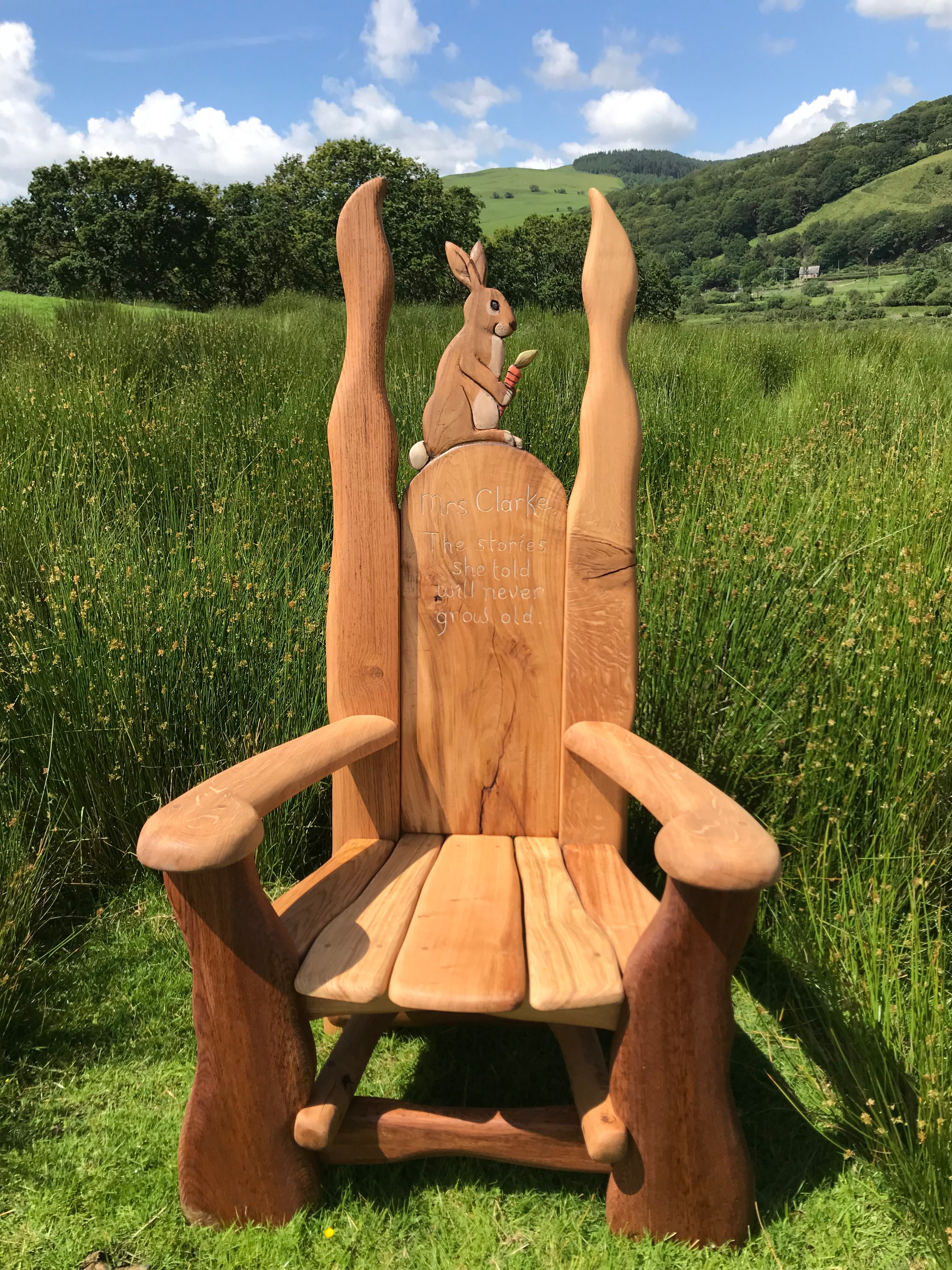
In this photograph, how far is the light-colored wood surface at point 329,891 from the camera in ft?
3.88

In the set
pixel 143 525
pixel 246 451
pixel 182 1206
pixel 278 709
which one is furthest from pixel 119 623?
pixel 246 451

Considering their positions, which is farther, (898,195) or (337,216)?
(898,195)

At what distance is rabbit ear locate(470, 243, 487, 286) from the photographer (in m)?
1.54

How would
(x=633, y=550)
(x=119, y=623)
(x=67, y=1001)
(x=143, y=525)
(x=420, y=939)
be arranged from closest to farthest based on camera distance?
1. (x=420, y=939)
2. (x=633, y=550)
3. (x=67, y=1001)
4. (x=119, y=623)
5. (x=143, y=525)

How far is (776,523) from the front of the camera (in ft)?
7.91

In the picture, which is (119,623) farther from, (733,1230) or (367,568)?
(733,1230)

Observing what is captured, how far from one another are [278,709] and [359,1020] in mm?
1024

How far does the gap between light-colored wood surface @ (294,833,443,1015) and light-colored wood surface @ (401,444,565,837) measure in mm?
216

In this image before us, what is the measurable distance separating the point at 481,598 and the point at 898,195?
47359 mm

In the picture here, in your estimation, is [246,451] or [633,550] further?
[246,451]

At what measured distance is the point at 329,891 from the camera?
51.6 inches

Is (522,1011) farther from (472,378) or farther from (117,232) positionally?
(117,232)

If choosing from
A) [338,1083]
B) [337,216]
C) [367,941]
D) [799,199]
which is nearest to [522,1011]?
[367,941]

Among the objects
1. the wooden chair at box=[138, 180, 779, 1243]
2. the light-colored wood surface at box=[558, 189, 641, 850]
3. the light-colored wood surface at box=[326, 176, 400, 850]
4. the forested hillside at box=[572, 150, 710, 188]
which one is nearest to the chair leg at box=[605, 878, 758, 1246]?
the wooden chair at box=[138, 180, 779, 1243]
